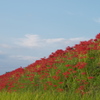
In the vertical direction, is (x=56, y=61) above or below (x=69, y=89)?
above

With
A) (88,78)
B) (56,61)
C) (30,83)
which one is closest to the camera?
(88,78)

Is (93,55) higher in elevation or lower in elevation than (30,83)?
higher

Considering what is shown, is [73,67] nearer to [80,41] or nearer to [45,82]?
→ [45,82]

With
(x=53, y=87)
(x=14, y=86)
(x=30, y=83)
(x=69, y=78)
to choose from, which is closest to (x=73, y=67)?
(x=69, y=78)

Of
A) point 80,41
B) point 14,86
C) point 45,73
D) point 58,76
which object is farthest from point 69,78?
point 80,41

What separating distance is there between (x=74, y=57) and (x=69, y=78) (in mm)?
2272

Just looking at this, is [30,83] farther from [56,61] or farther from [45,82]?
[56,61]

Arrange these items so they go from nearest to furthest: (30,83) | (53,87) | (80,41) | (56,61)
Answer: (53,87), (30,83), (56,61), (80,41)

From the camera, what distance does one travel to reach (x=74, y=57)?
14.9m

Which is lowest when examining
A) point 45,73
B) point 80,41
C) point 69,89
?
point 69,89

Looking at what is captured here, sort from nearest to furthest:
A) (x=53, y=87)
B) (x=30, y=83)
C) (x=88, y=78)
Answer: (x=88, y=78), (x=53, y=87), (x=30, y=83)

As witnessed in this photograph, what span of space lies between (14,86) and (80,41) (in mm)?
5852

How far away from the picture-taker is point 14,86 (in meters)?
15.0

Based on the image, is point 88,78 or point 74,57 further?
point 74,57
